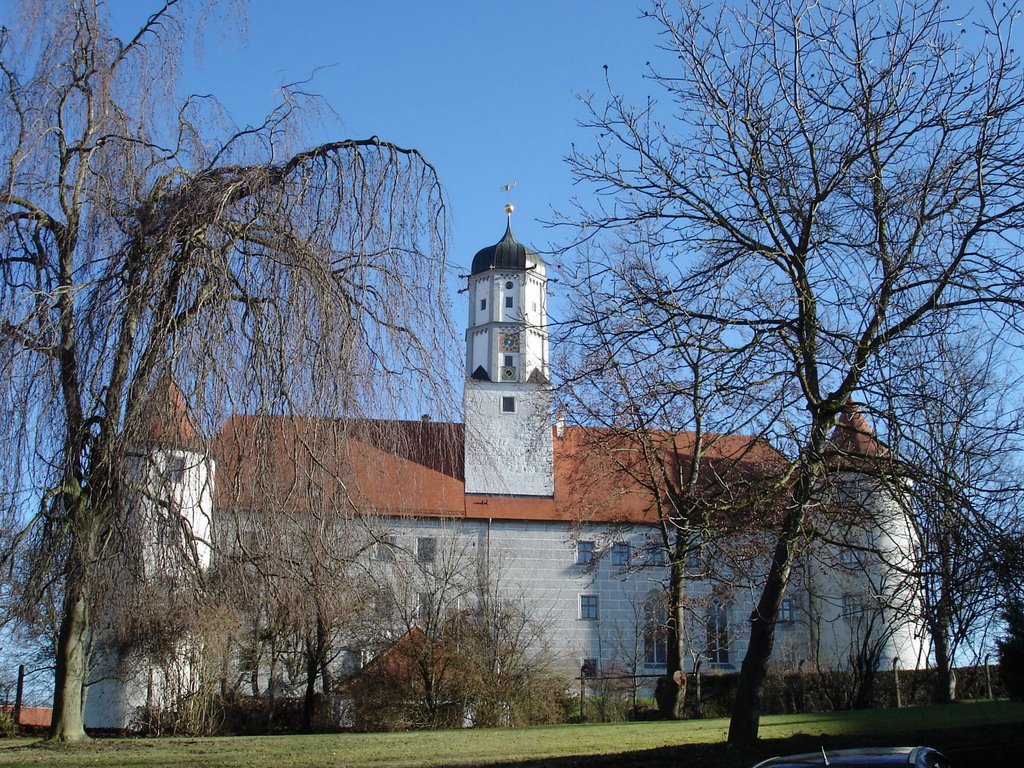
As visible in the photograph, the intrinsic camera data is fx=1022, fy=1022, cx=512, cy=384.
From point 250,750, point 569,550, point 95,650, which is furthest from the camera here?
point 569,550

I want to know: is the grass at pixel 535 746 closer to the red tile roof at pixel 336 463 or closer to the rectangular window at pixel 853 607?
the rectangular window at pixel 853 607

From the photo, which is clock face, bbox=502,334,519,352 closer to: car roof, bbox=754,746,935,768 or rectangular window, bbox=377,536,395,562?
rectangular window, bbox=377,536,395,562

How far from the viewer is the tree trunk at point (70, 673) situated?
9.05 m

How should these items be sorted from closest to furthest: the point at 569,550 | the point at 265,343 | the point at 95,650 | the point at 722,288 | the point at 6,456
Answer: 1. the point at 265,343
2. the point at 6,456
3. the point at 722,288
4. the point at 95,650
5. the point at 569,550

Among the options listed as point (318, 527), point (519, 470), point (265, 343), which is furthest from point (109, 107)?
point (519, 470)

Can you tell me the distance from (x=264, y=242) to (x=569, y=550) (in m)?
36.6

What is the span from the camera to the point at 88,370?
728 cm

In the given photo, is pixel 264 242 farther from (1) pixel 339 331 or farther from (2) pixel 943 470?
(2) pixel 943 470

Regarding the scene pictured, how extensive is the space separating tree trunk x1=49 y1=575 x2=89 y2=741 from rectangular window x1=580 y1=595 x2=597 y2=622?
33612 mm

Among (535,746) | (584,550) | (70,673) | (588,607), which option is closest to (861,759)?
(535,746)

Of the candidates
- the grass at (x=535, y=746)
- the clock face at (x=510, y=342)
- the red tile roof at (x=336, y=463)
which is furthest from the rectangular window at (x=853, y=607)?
the clock face at (x=510, y=342)

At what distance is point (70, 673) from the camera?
30.5 ft

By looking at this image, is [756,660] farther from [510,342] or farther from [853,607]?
[510,342]

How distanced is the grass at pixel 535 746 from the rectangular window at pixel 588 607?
1095 inches
